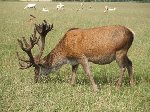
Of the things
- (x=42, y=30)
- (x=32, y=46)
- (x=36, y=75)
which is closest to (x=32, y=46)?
(x=32, y=46)

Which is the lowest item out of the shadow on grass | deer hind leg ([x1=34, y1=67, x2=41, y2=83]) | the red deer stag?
the shadow on grass

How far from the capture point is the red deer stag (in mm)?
9109

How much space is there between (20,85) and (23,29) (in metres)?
12.6

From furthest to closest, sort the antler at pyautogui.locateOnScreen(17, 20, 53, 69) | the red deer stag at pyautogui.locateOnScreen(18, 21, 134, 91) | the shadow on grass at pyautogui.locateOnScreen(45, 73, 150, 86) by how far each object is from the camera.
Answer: the shadow on grass at pyautogui.locateOnScreen(45, 73, 150, 86), the red deer stag at pyautogui.locateOnScreen(18, 21, 134, 91), the antler at pyautogui.locateOnScreen(17, 20, 53, 69)

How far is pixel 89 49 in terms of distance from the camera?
30.2ft

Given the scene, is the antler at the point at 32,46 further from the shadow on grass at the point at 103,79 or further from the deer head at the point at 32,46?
the shadow on grass at the point at 103,79

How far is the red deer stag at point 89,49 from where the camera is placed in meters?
9.11

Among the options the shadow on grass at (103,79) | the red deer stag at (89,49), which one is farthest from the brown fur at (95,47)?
the shadow on grass at (103,79)

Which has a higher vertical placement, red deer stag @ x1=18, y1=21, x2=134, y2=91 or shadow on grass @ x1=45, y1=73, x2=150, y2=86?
red deer stag @ x1=18, y1=21, x2=134, y2=91

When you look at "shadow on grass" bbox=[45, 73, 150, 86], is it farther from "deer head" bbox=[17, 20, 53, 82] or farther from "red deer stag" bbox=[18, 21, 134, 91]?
"deer head" bbox=[17, 20, 53, 82]

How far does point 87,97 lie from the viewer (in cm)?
801

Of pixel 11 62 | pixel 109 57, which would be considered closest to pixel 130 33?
pixel 109 57

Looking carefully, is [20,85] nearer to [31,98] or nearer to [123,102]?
[31,98]

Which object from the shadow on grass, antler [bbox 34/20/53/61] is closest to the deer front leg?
antler [bbox 34/20/53/61]
